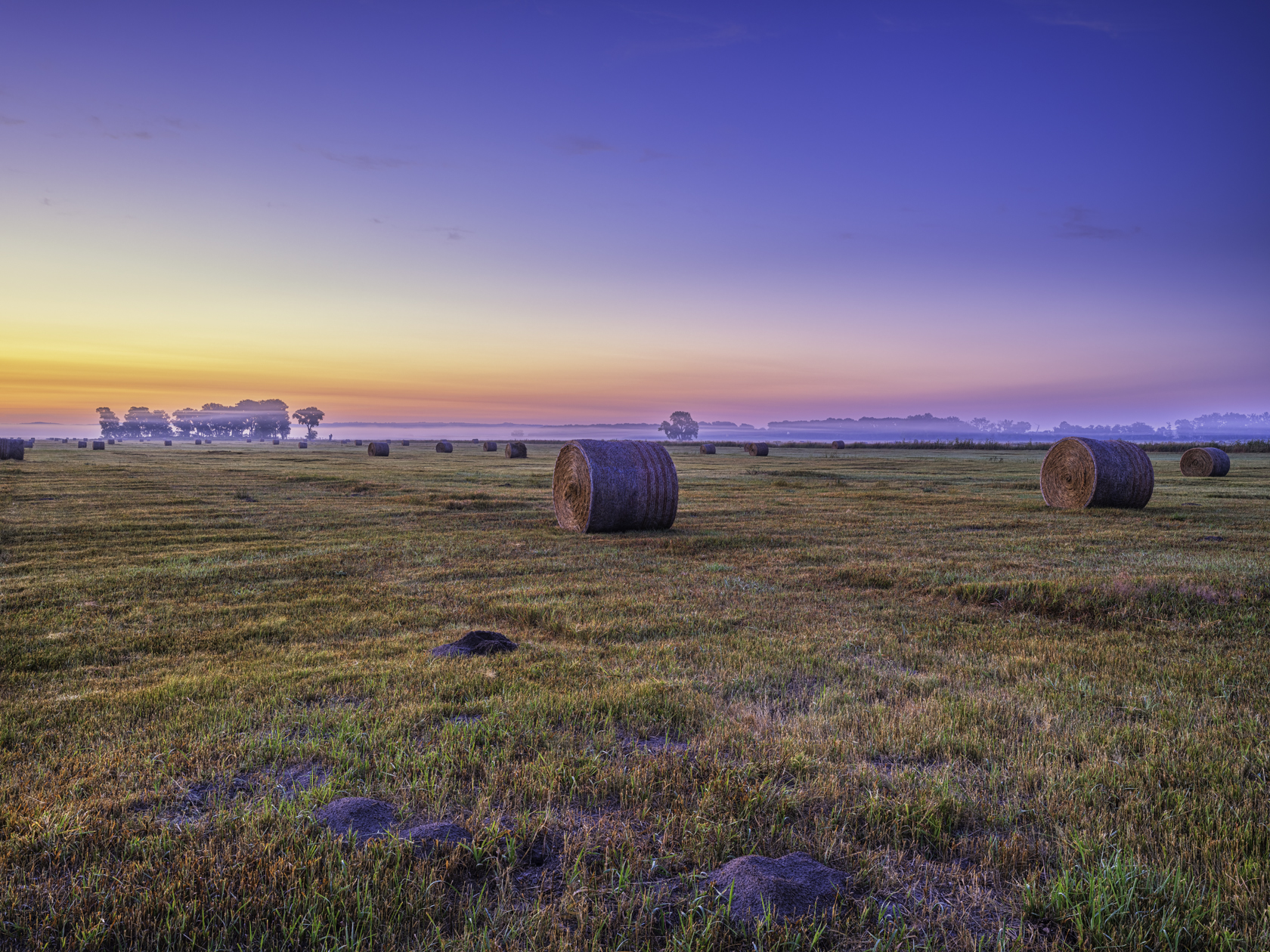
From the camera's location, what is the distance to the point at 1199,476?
39.8 meters

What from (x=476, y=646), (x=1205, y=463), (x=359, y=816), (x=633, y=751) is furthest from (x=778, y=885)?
(x=1205, y=463)

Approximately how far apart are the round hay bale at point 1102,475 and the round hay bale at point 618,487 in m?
13.9

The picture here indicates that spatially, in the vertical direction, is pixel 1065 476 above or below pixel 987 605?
above

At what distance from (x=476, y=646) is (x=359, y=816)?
3.58m

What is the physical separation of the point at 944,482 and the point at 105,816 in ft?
122

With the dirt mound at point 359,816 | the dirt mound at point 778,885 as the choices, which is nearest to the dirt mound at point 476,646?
the dirt mound at point 359,816

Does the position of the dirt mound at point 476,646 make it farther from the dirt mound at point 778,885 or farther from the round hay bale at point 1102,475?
the round hay bale at point 1102,475

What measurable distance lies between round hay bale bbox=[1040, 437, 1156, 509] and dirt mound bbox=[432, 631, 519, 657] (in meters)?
21.6

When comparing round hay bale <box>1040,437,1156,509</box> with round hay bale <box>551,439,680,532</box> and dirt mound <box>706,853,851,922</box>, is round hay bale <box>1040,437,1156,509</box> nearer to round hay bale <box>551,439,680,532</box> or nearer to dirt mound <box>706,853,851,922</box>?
round hay bale <box>551,439,680,532</box>

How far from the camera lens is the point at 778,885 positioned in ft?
11.3

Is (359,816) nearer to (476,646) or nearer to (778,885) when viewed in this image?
(778,885)

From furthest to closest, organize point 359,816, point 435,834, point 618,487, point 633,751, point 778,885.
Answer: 1. point 618,487
2. point 633,751
3. point 359,816
4. point 435,834
5. point 778,885

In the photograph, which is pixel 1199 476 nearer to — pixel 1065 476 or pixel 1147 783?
pixel 1065 476

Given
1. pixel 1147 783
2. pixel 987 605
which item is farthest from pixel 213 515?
pixel 1147 783
